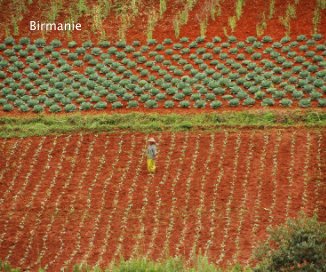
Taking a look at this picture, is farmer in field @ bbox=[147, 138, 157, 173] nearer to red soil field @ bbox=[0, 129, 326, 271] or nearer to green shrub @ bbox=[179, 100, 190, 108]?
red soil field @ bbox=[0, 129, 326, 271]

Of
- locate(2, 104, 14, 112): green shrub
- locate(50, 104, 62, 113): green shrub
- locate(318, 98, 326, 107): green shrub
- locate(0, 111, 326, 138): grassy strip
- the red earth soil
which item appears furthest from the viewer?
the red earth soil

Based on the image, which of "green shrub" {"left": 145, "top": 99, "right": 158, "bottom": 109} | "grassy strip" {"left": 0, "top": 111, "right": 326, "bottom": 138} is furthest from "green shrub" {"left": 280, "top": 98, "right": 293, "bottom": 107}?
"green shrub" {"left": 145, "top": 99, "right": 158, "bottom": 109}

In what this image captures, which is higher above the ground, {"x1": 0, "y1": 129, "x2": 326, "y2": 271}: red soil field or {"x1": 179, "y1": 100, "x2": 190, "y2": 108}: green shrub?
{"x1": 179, "y1": 100, "x2": 190, "y2": 108}: green shrub

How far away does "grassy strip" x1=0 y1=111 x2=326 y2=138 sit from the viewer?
69.3 ft

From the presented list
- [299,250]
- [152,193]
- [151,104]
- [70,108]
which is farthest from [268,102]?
[299,250]

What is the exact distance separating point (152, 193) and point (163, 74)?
632 centimetres

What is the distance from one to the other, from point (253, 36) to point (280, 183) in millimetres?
7768

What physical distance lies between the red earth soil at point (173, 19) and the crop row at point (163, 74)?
20.5 inches

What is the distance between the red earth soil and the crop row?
522 millimetres

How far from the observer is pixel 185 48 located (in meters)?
25.1

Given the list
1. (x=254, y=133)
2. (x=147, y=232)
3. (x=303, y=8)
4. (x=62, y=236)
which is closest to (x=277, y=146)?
(x=254, y=133)

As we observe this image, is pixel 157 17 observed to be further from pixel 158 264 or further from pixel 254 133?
pixel 158 264

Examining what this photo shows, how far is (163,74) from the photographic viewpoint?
24.2 m

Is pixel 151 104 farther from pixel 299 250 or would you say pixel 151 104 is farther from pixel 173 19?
pixel 299 250
